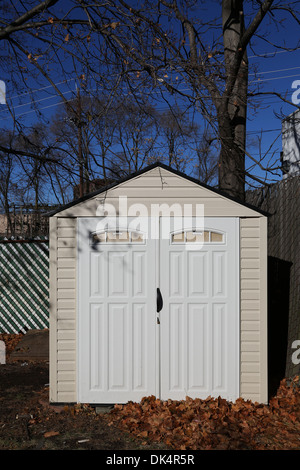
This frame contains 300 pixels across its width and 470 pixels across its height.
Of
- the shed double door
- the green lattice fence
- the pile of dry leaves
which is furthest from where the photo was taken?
the green lattice fence

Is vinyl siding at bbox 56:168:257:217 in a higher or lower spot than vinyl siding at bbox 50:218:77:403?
higher

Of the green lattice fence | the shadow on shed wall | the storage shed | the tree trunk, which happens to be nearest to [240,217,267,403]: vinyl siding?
the storage shed

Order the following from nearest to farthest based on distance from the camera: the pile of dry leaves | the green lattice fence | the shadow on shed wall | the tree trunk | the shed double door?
the pile of dry leaves < the shed double door < the shadow on shed wall < the tree trunk < the green lattice fence

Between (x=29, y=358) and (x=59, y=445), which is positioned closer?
(x=59, y=445)

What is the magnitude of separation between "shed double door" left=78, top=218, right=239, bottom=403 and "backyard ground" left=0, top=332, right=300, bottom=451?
278mm

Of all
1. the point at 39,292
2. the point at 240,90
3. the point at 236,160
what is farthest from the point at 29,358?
the point at 240,90

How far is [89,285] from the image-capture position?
5520 mm

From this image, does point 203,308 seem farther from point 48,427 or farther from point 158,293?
point 48,427

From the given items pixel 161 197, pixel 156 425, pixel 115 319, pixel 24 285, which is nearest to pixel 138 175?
pixel 161 197

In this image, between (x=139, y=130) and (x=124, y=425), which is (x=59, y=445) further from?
(x=139, y=130)

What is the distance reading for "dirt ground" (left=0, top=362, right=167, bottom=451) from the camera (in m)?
4.45

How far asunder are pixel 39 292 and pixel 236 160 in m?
5.40

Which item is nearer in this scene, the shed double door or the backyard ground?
the backyard ground

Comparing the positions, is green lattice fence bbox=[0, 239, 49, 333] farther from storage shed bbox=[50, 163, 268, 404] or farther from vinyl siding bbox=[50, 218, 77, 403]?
storage shed bbox=[50, 163, 268, 404]
